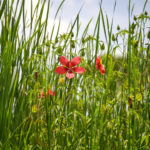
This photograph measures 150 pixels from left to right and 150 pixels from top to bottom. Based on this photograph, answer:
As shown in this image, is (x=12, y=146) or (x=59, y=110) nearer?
(x=59, y=110)

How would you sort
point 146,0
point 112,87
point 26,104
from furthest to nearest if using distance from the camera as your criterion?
1. point 112,87
2. point 26,104
3. point 146,0

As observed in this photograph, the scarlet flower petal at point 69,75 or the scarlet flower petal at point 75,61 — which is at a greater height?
the scarlet flower petal at point 75,61

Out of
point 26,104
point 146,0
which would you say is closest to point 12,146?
point 26,104

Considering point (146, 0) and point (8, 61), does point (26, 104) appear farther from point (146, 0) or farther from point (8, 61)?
point (146, 0)

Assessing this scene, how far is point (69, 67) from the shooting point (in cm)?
119

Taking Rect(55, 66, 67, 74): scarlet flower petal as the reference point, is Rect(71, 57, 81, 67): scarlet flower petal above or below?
above

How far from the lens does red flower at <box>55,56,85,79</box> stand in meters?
1.19

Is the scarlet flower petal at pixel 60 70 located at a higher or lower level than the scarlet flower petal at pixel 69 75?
higher

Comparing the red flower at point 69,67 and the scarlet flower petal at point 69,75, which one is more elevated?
the red flower at point 69,67

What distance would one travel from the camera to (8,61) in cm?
112

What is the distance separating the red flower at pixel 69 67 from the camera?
1.19 meters

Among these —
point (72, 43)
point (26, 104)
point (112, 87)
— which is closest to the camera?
point (26, 104)

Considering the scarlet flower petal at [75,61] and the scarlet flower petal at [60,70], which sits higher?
the scarlet flower petal at [75,61]

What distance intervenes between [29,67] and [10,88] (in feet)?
0.76
